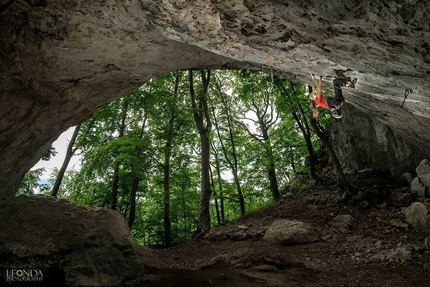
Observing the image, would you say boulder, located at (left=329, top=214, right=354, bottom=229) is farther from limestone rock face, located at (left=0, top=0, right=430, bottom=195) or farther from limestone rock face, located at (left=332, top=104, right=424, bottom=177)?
limestone rock face, located at (left=332, top=104, right=424, bottom=177)

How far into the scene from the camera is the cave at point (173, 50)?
138 inches

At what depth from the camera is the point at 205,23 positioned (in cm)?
506

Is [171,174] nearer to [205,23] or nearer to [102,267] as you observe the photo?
[102,267]

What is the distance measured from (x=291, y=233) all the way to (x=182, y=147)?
14.4 meters

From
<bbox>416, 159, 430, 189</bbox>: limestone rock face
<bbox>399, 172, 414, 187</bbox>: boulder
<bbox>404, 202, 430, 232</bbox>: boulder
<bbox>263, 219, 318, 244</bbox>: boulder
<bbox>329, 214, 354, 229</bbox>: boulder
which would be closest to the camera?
<bbox>404, 202, 430, 232</bbox>: boulder

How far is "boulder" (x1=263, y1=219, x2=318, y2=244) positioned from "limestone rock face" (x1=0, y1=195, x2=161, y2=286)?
527cm

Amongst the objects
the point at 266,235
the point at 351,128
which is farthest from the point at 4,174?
the point at 351,128

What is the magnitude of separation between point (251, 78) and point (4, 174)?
12395 millimetres

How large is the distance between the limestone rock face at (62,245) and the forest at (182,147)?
562 centimetres

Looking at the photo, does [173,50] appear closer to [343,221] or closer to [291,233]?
[291,233]

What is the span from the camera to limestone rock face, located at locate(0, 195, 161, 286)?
548 cm

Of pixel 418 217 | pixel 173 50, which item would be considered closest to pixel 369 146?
pixel 418 217

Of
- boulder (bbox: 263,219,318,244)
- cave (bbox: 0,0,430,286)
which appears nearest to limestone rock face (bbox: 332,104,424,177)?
cave (bbox: 0,0,430,286)

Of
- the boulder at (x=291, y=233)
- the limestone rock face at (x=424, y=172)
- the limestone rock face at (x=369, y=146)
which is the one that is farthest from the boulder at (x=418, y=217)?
the limestone rock face at (x=369, y=146)
